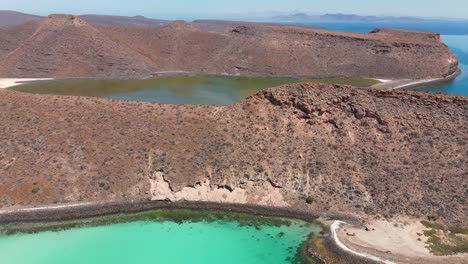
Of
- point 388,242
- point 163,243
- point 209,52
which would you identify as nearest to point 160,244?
point 163,243

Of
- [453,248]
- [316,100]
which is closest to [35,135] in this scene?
[316,100]

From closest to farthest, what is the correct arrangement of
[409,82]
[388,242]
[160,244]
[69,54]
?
[388,242] < [160,244] < [409,82] < [69,54]

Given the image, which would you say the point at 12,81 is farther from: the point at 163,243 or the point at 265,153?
the point at 163,243

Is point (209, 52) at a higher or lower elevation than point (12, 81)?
higher

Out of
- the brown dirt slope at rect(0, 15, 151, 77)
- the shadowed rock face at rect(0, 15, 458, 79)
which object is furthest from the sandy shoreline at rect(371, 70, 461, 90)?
the brown dirt slope at rect(0, 15, 151, 77)

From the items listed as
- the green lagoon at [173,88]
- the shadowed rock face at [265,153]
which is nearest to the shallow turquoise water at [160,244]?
the shadowed rock face at [265,153]

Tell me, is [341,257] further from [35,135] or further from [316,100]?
[35,135]

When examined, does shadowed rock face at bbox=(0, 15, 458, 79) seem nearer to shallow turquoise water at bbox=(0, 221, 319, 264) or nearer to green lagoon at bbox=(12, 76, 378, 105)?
green lagoon at bbox=(12, 76, 378, 105)

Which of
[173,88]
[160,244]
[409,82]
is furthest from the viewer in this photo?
[409,82]

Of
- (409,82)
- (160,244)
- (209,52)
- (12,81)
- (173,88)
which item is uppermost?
(209,52)
